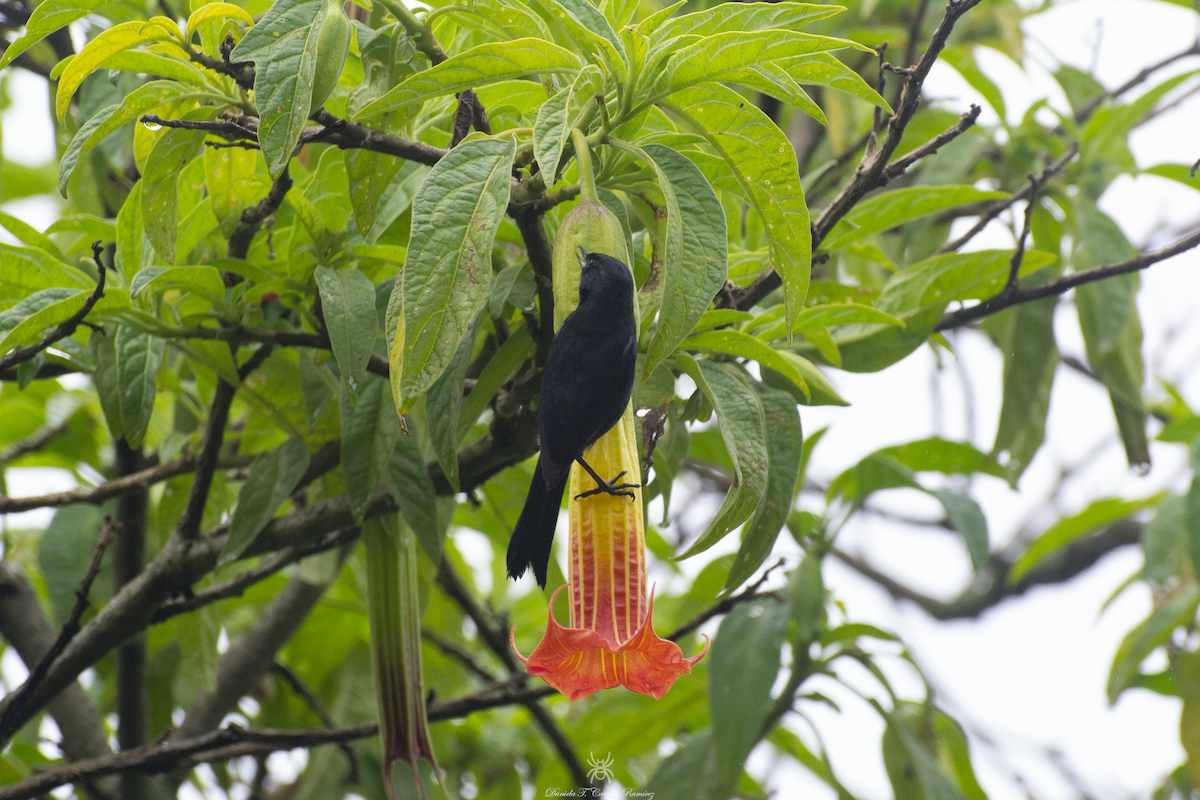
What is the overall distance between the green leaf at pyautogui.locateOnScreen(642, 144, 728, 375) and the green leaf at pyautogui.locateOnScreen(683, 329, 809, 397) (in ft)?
0.58

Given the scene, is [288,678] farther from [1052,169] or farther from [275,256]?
[1052,169]

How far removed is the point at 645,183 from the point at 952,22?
34cm

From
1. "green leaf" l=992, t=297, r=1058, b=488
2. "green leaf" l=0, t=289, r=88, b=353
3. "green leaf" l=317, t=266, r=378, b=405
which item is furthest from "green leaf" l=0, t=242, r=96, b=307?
"green leaf" l=992, t=297, r=1058, b=488

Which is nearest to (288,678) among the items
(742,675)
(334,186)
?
(742,675)

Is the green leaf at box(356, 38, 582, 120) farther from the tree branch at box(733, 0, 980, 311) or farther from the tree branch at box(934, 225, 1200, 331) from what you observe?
the tree branch at box(934, 225, 1200, 331)

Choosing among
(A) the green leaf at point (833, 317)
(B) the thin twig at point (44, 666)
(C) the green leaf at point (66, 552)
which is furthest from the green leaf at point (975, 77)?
(C) the green leaf at point (66, 552)

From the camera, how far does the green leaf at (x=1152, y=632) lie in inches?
83.8

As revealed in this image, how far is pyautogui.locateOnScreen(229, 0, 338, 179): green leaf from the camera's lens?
74cm

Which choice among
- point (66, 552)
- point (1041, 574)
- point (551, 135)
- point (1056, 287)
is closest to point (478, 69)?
point (551, 135)

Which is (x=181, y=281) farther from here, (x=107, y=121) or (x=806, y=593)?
(x=806, y=593)

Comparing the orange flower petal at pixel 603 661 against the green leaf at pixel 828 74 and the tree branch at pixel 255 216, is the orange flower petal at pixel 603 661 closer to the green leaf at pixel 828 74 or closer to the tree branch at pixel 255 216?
the green leaf at pixel 828 74

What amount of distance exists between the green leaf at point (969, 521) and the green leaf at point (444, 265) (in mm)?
1040

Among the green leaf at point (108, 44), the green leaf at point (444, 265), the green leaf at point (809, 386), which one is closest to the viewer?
the green leaf at point (444, 265)

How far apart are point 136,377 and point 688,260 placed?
25.1 inches
